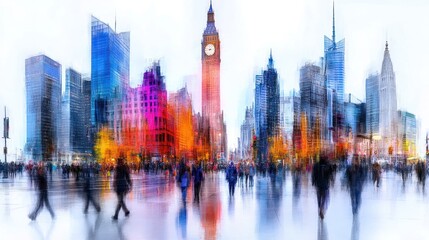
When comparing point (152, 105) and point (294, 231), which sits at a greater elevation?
point (152, 105)

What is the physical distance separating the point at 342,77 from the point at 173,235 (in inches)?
4044

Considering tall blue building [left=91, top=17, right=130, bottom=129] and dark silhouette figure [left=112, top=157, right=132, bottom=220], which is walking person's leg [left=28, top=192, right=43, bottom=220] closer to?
dark silhouette figure [left=112, top=157, right=132, bottom=220]

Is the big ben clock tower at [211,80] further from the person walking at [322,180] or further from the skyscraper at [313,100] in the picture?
the person walking at [322,180]

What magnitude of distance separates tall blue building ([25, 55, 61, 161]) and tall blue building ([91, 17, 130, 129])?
64.9 ft

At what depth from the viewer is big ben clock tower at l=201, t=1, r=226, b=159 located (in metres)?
181

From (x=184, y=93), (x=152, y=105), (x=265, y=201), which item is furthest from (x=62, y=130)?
(x=265, y=201)

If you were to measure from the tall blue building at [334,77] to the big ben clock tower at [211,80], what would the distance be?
72706 mm

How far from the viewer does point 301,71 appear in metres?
117

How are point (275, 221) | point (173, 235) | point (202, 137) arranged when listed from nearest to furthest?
point (173, 235) → point (275, 221) → point (202, 137)

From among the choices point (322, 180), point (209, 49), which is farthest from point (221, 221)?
point (209, 49)

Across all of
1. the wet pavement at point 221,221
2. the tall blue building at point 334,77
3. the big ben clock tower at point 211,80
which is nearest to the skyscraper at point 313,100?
the tall blue building at point 334,77

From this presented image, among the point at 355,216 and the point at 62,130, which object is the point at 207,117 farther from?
the point at 355,216

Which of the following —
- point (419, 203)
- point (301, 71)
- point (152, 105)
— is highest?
point (301, 71)

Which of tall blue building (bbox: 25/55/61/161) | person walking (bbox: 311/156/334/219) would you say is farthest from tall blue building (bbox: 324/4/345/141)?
person walking (bbox: 311/156/334/219)
